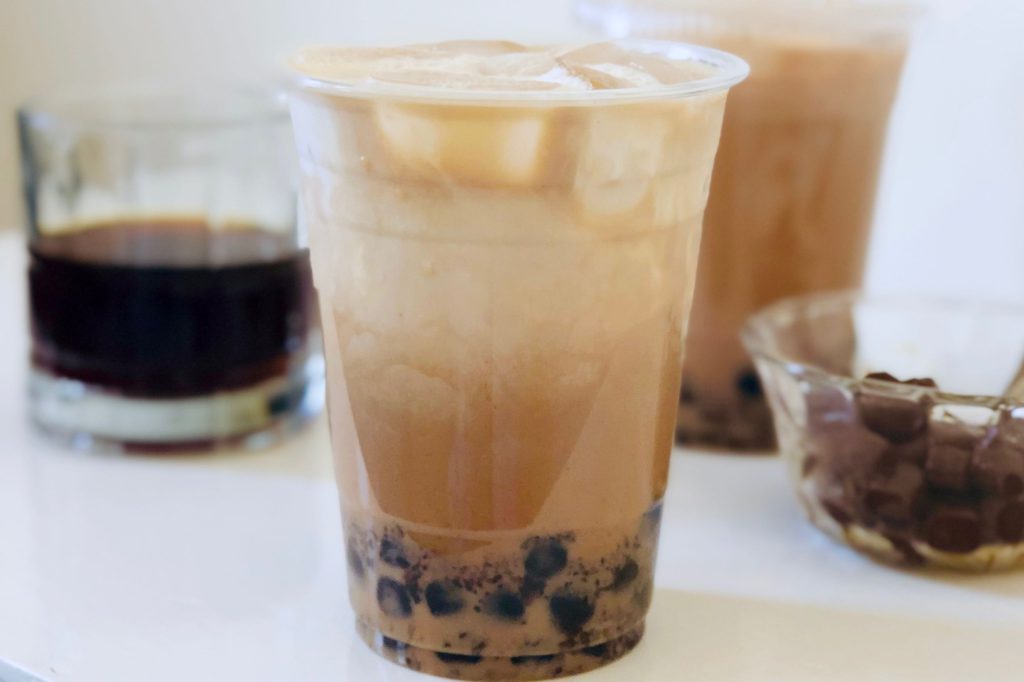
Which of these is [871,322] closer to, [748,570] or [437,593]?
[748,570]

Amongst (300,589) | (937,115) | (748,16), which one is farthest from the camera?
(937,115)

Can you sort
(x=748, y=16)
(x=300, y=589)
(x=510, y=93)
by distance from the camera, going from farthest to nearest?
(x=748, y=16)
(x=300, y=589)
(x=510, y=93)

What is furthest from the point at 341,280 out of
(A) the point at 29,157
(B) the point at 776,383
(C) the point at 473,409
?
(A) the point at 29,157

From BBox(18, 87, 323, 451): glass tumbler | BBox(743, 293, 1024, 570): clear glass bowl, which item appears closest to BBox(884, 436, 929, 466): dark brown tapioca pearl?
BBox(743, 293, 1024, 570): clear glass bowl

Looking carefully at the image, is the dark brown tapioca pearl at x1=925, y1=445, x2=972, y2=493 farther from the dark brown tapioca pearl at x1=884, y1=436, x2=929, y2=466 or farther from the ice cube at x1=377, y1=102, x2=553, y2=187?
the ice cube at x1=377, y1=102, x2=553, y2=187

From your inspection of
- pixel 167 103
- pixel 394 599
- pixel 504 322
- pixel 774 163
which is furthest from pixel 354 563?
pixel 167 103

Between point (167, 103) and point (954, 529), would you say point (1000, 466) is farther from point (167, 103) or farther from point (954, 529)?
point (167, 103)
